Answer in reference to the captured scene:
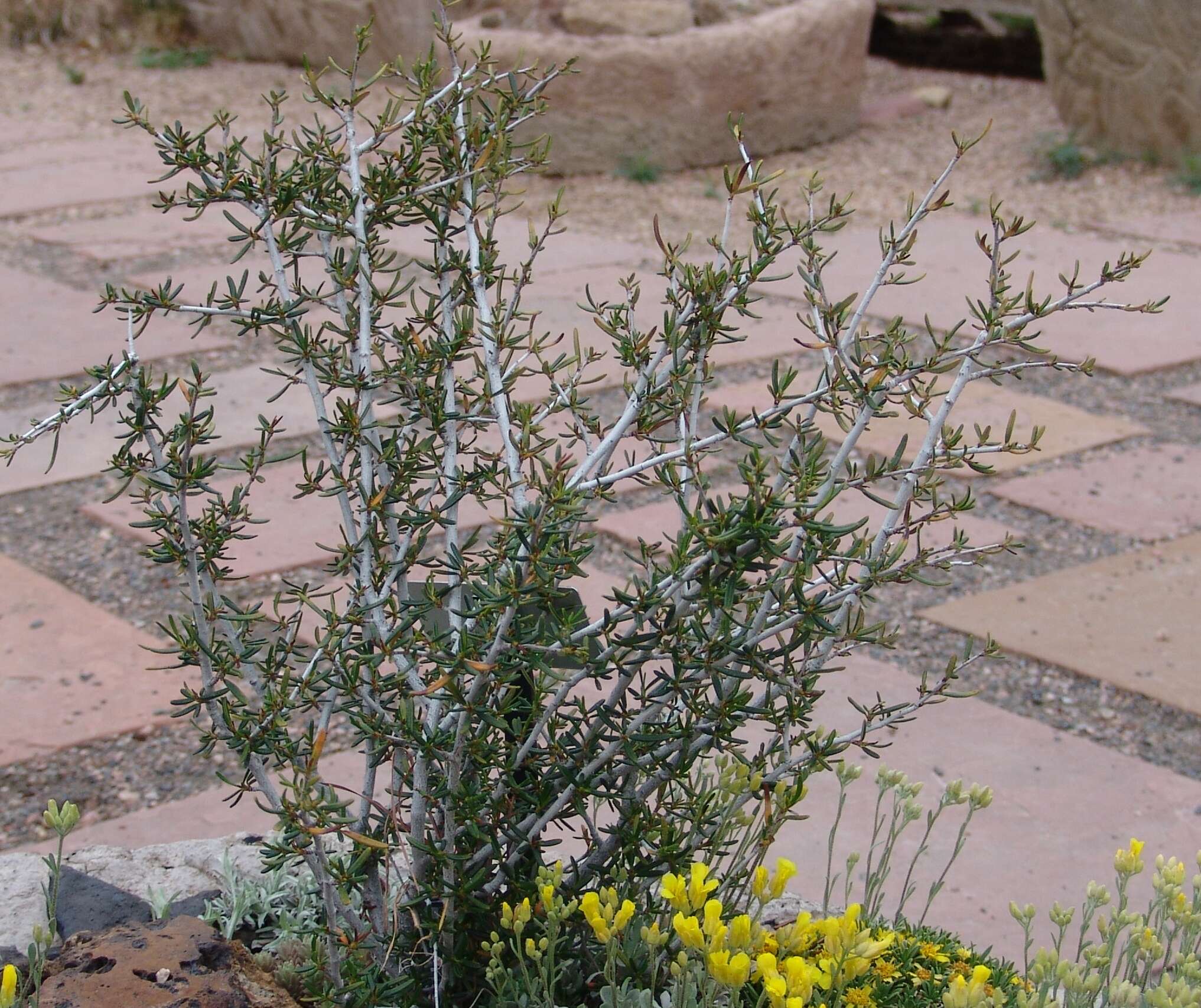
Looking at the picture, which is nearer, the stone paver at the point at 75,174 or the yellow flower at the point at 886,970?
the yellow flower at the point at 886,970

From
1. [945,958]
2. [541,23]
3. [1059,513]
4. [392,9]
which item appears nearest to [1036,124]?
[541,23]

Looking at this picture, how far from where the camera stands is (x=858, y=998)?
169 centimetres

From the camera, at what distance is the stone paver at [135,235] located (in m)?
6.30

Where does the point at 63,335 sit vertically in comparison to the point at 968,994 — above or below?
below

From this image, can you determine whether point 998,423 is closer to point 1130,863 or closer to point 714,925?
point 1130,863

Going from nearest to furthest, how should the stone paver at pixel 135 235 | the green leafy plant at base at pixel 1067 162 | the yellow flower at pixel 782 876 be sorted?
the yellow flower at pixel 782 876 < the stone paver at pixel 135 235 < the green leafy plant at base at pixel 1067 162

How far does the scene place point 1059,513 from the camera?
404 cm

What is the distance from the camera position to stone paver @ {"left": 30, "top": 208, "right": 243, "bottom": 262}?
6.30 meters

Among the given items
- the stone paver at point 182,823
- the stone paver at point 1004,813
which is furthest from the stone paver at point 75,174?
the stone paver at point 1004,813

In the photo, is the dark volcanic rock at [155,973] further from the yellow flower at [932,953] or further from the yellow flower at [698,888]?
the yellow flower at [932,953]

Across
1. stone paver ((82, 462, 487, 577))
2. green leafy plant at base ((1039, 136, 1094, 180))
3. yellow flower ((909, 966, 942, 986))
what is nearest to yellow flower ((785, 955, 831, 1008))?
yellow flower ((909, 966, 942, 986))

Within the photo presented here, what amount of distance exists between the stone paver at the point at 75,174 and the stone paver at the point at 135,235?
302mm

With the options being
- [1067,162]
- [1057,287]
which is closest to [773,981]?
[1057,287]

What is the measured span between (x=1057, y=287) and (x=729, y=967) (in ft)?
16.8
